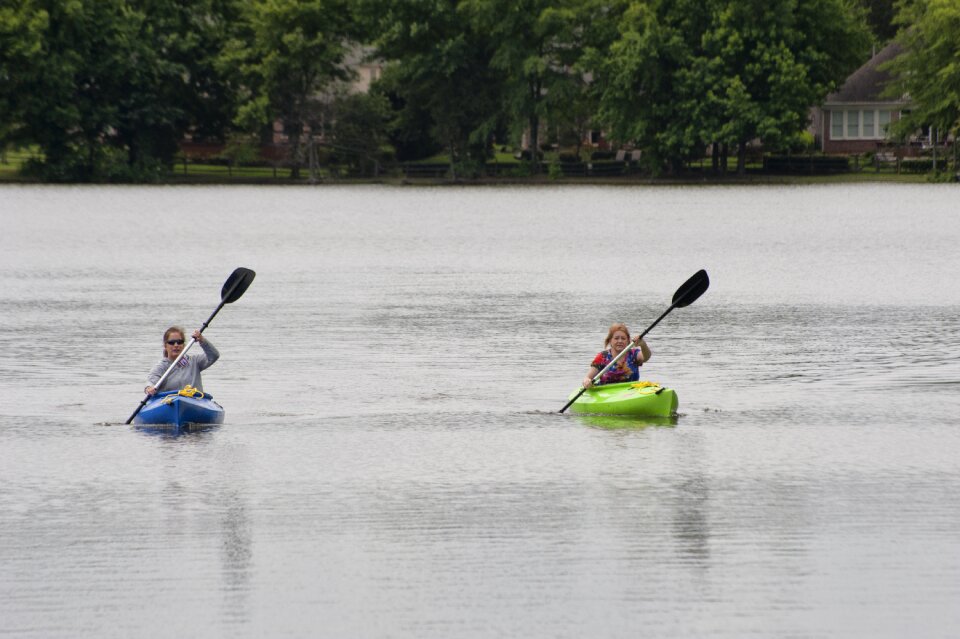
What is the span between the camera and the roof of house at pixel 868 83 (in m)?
115

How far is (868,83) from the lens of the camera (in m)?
116

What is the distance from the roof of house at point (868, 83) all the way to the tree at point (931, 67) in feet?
26.8

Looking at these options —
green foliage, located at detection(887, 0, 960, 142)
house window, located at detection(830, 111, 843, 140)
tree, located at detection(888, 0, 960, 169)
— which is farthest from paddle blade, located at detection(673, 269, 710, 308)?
house window, located at detection(830, 111, 843, 140)

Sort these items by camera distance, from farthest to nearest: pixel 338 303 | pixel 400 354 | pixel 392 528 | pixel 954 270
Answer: pixel 954 270 → pixel 338 303 → pixel 400 354 → pixel 392 528

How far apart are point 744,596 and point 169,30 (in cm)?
10061

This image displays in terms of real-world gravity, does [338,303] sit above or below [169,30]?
below

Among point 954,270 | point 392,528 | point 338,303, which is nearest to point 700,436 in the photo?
point 392,528

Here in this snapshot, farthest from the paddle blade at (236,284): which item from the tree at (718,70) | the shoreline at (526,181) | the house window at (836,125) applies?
the house window at (836,125)

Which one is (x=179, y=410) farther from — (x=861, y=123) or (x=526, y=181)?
(x=861, y=123)

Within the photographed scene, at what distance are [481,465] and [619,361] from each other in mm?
4097

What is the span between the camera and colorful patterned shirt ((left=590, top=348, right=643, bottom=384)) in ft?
75.9

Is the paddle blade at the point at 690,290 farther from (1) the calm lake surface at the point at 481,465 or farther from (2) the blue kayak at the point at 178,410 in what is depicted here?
(2) the blue kayak at the point at 178,410

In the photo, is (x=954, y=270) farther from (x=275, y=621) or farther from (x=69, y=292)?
(x=275, y=621)

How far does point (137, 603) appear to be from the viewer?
13.7m
